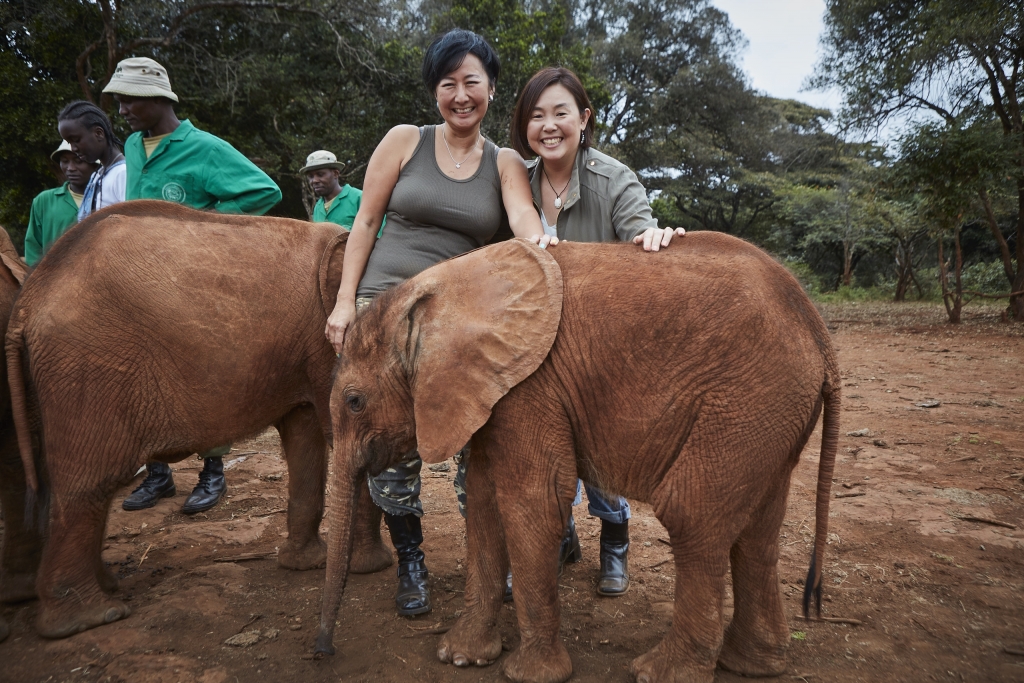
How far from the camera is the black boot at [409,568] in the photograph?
3.95 metres

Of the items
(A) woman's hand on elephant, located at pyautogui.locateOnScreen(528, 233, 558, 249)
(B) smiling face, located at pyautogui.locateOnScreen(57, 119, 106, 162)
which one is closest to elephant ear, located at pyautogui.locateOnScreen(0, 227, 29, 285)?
(B) smiling face, located at pyautogui.locateOnScreen(57, 119, 106, 162)

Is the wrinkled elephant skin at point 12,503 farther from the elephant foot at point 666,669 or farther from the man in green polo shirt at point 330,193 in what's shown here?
the man in green polo shirt at point 330,193

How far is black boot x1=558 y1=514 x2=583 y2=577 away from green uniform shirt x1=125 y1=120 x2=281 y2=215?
9.17 ft

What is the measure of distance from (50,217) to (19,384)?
2850 millimetres

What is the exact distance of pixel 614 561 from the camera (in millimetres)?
4277

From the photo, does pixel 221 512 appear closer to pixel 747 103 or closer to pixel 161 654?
pixel 161 654

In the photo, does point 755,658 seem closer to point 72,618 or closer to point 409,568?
point 409,568

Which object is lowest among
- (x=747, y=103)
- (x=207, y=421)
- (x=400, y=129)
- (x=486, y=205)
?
(x=207, y=421)

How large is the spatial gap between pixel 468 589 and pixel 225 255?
2.22 m

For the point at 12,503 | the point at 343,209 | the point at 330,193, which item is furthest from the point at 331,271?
the point at 330,193

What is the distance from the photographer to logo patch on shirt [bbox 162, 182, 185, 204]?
4523 millimetres

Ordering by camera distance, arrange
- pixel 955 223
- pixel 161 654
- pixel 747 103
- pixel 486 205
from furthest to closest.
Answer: pixel 747 103 < pixel 955 223 < pixel 486 205 < pixel 161 654

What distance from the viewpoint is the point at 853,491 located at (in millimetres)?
5695

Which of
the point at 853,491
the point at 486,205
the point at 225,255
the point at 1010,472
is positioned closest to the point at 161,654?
the point at 225,255
